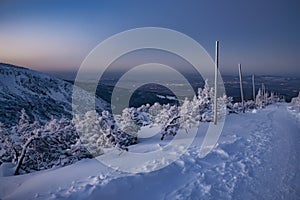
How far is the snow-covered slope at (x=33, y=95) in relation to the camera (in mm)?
81412

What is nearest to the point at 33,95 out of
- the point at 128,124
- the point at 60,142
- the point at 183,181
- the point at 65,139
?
the point at 128,124

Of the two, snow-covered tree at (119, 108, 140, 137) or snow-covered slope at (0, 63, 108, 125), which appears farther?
snow-covered slope at (0, 63, 108, 125)

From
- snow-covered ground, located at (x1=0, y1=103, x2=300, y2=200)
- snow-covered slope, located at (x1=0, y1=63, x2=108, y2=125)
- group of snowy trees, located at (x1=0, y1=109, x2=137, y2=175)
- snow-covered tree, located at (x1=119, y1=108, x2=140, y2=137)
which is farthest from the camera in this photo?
snow-covered slope, located at (x1=0, y1=63, x2=108, y2=125)

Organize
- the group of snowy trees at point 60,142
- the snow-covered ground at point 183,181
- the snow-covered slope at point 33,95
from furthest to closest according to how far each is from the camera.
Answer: the snow-covered slope at point 33,95 < the group of snowy trees at point 60,142 < the snow-covered ground at point 183,181

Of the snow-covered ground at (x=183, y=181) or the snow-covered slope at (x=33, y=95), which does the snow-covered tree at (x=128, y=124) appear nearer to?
the snow-covered ground at (x=183, y=181)

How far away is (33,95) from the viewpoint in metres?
102

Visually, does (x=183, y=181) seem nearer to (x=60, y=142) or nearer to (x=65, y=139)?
(x=60, y=142)

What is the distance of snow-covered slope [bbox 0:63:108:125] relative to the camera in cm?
8141

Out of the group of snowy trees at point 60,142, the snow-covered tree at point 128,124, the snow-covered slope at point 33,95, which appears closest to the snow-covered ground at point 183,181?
the group of snowy trees at point 60,142

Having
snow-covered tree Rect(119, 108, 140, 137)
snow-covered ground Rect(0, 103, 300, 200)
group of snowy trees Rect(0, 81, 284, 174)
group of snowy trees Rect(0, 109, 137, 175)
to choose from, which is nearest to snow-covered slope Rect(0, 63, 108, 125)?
snow-covered tree Rect(119, 108, 140, 137)

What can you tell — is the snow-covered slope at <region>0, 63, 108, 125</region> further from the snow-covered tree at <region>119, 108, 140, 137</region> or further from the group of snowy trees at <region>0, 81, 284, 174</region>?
the group of snowy trees at <region>0, 81, 284, 174</region>

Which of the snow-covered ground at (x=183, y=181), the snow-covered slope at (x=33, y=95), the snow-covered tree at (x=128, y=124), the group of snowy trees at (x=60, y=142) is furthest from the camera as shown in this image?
the snow-covered slope at (x=33, y=95)

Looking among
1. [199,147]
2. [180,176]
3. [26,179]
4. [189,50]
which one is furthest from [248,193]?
[189,50]

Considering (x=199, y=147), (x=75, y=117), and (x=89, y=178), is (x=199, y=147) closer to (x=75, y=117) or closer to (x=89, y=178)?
(x=89, y=178)
